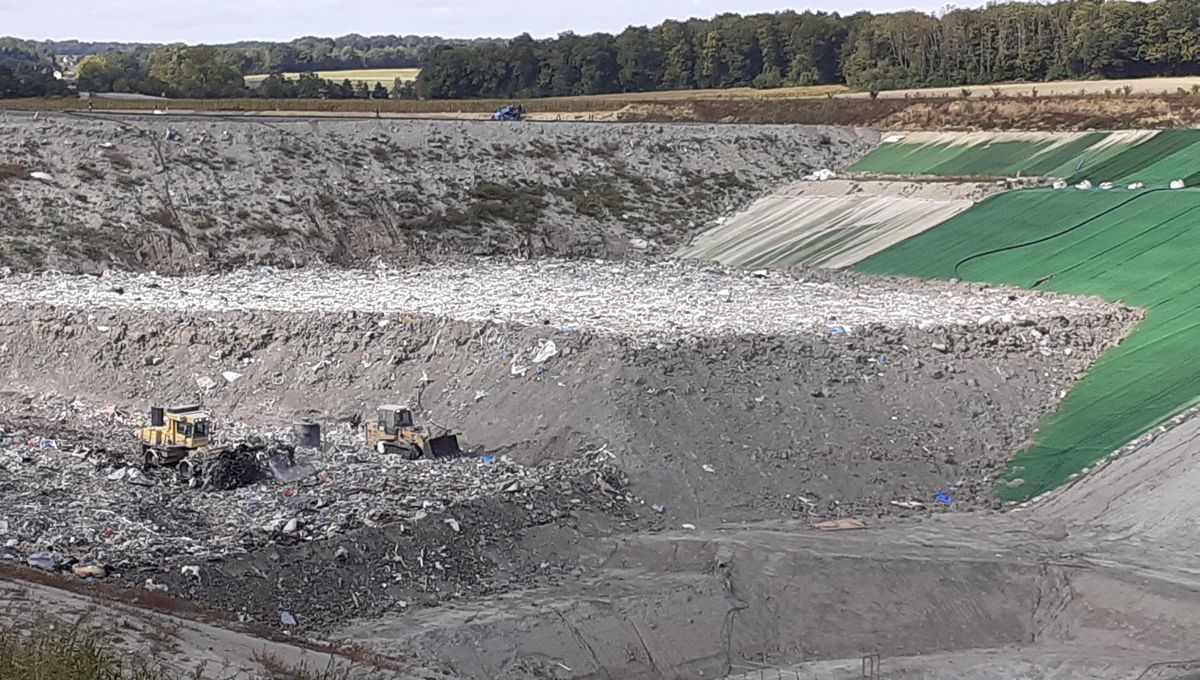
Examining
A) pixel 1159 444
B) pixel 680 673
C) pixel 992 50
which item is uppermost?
pixel 992 50

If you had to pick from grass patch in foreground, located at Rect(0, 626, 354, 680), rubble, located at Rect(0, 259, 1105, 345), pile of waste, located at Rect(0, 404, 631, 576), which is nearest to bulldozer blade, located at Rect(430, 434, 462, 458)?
pile of waste, located at Rect(0, 404, 631, 576)

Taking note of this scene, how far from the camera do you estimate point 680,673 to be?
55.9ft

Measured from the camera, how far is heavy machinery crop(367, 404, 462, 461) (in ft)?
74.8

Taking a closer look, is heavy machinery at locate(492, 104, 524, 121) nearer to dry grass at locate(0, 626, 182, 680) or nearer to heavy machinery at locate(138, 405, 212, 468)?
heavy machinery at locate(138, 405, 212, 468)

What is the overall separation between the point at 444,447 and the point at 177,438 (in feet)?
13.5

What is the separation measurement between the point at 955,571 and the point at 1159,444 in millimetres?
5061

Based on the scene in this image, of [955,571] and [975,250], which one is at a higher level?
[975,250]

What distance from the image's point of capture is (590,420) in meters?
23.1

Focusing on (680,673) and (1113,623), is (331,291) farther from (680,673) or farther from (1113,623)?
(1113,623)

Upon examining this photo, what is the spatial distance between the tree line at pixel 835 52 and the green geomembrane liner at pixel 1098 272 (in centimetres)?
2457

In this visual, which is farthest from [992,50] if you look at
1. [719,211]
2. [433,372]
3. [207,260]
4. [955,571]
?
[955,571]

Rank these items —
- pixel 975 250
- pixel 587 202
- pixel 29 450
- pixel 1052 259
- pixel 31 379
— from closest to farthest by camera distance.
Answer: pixel 29 450
pixel 31 379
pixel 1052 259
pixel 975 250
pixel 587 202

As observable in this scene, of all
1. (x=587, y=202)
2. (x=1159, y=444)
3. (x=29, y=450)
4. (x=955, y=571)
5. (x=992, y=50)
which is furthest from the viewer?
(x=992, y=50)

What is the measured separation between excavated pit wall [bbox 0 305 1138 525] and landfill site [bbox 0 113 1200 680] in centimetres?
8
